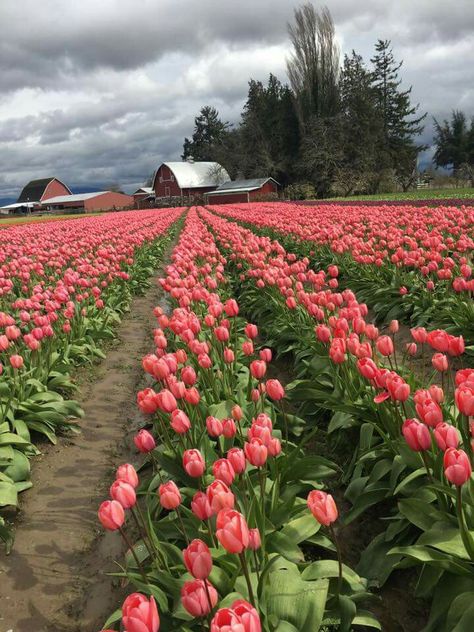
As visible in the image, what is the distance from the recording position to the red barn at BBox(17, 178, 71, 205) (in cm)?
12319

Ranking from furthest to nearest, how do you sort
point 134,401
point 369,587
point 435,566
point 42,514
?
1. point 134,401
2. point 42,514
3. point 369,587
4. point 435,566

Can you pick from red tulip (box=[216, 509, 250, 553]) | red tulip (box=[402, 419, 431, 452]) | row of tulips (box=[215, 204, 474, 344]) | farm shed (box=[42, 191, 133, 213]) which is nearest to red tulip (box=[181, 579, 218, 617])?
red tulip (box=[216, 509, 250, 553])

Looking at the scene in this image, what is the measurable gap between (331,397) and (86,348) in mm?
4530

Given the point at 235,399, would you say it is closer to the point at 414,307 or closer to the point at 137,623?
the point at 137,623

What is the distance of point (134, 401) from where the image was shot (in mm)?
6332

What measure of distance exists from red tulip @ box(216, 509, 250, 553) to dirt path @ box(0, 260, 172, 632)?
1.65 m

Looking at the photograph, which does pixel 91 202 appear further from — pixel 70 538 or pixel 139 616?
pixel 139 616

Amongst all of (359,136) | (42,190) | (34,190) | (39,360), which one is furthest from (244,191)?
(34,190)

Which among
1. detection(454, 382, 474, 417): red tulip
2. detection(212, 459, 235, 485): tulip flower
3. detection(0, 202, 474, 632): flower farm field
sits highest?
detection(454, 382, 474, 417): red tulip

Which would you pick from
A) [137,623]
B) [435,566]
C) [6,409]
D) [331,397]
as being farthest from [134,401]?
[137,623]

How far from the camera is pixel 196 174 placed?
94438 millimetres

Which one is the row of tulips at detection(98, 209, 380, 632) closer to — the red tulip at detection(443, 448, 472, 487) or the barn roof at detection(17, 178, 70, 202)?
the red tulip at detection(443, 448, 472, 487)

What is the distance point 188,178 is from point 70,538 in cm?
9309

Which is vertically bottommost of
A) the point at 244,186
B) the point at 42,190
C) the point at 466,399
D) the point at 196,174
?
the point at 466,399
